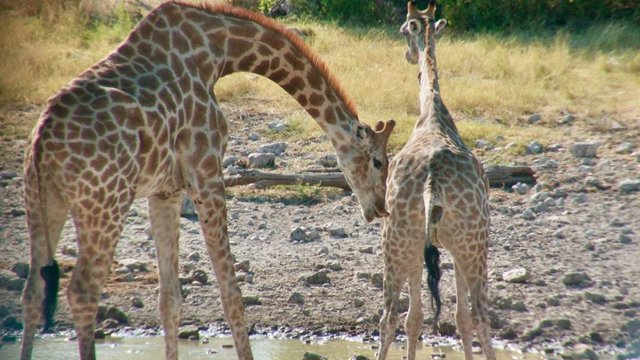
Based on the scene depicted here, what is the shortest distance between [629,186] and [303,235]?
3.43 metres

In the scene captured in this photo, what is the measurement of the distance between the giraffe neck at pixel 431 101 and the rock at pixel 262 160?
3.19m

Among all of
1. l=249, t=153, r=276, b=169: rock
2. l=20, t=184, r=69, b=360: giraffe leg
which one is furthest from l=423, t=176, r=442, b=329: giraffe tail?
l=249, t=153, r=276, b=169: rock

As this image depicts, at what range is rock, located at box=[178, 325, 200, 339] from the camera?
8.97m

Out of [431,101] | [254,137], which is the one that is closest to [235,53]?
[431,101]

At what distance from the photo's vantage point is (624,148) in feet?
42.0

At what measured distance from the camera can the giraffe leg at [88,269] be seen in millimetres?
6512

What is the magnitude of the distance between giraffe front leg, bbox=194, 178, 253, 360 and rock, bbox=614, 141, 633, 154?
653 cm

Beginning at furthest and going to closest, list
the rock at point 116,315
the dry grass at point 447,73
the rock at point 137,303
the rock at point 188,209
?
the dry grass at point 447,73
the rock at point 188,209
the rock at point 137,303
the rock at point 116,315

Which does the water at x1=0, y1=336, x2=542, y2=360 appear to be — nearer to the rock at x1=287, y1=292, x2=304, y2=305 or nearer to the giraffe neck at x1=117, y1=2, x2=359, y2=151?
the rock at x1=287, y1=292, x2=304, y2=305

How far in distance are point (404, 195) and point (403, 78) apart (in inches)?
327

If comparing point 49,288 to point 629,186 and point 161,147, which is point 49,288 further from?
point 629,186

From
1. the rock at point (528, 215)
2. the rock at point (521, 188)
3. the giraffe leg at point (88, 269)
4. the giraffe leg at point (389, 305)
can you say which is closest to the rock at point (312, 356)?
the giraffe leg at point (389, 305)

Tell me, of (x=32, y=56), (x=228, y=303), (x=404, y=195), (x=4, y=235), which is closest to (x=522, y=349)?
(x=404, y=195)

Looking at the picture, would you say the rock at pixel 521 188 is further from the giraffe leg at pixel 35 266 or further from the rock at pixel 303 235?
the giraffe leg at pixel 35 266
